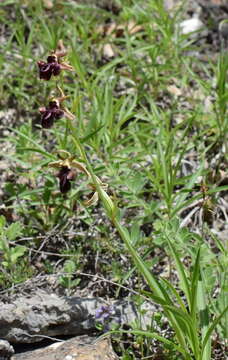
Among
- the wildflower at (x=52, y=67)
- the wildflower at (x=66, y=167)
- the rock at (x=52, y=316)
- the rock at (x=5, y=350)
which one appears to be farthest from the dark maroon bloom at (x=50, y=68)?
the rock at (x=5, y=350)

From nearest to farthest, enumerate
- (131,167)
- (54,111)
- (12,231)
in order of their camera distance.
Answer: (54,111), (12,231), (131,167)

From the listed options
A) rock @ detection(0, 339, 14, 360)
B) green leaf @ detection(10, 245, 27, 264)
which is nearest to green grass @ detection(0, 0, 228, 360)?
green leaf @ detection(10, 245, 27, 264)

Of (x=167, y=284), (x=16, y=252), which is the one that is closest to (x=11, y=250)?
(x=16, y=252)

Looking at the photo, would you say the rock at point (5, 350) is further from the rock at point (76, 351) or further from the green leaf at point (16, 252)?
the green leaf at point (16, 252)

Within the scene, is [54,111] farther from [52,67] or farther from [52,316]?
[52,316]

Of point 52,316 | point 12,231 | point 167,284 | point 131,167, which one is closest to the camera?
point 167,284
